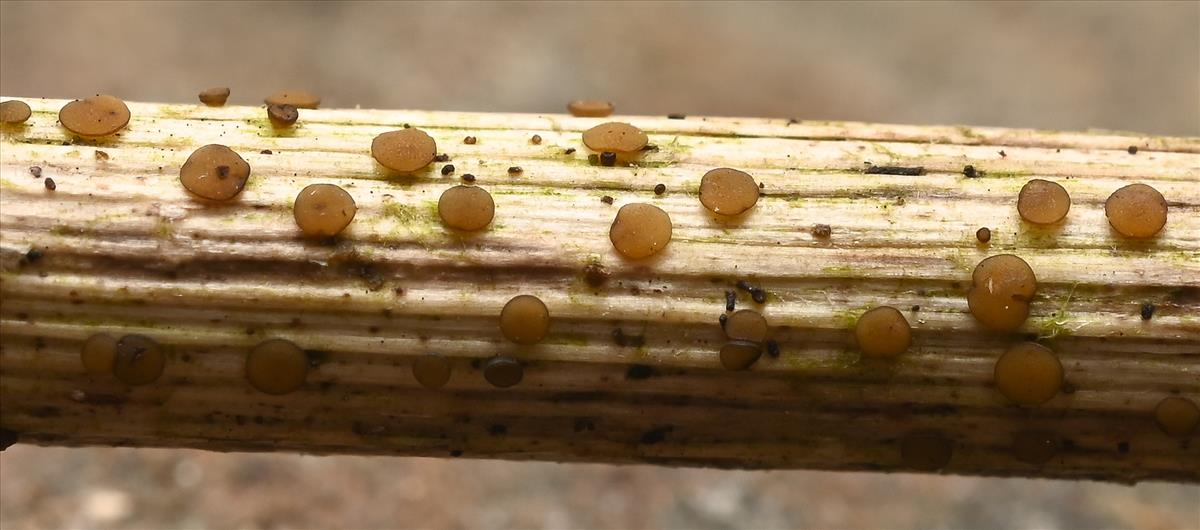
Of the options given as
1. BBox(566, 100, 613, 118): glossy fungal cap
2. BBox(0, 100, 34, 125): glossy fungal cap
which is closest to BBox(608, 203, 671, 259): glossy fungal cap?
BBox(566, 100, 613, 118): glossy fungal cap

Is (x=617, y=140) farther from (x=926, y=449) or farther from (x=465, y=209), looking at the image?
A: (x=926, y=449)

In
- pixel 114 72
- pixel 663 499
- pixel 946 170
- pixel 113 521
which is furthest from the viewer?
pixel 114 72

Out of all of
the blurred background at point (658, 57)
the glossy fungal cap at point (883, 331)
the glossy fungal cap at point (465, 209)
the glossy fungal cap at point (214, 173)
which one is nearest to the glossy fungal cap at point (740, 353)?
the glossy fungal cap at point (883, 331)

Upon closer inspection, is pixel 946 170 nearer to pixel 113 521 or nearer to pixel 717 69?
pixel 113 521

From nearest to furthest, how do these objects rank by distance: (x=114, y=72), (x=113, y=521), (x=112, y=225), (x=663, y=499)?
(x=112, y=225), (x=113, y=521), (x=663, y=499), (x=114, y=72)

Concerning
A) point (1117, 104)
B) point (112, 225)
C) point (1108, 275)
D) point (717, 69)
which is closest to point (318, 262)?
point (112, 225)

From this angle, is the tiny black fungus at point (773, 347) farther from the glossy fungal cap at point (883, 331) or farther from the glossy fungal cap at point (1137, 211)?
the glossy fungal cap at point (1137, 211)
